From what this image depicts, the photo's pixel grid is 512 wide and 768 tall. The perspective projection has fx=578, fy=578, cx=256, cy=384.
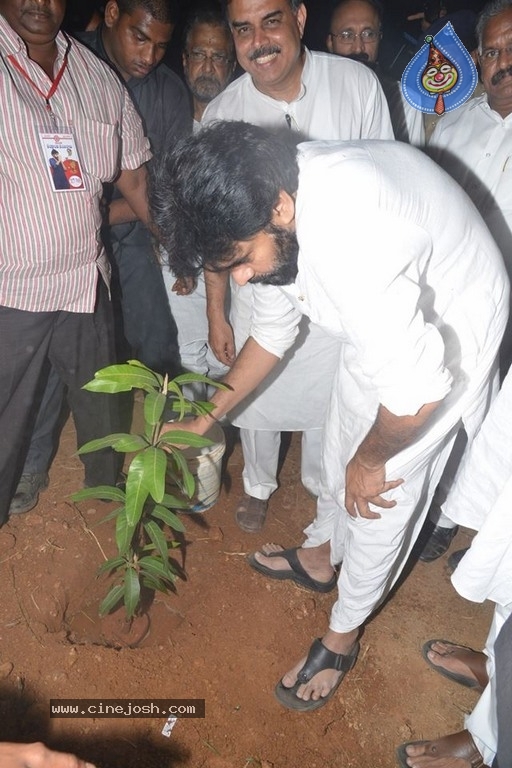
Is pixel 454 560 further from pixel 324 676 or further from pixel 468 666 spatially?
pixel 324 676

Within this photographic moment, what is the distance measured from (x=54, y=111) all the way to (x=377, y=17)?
176 cm

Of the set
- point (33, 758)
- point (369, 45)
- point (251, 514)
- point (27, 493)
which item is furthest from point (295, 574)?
point (369, 45)

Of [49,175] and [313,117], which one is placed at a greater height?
[313,117]

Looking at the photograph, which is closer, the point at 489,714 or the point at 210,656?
the point at 489,714

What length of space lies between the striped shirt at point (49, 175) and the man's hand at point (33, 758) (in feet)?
4.31

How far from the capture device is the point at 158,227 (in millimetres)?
1257

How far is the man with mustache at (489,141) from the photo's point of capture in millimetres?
2219

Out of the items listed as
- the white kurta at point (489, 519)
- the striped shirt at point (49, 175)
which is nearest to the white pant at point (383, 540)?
the white kurta at point (489, 519)

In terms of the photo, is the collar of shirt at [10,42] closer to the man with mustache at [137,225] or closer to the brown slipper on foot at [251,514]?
the man with mustache at [137,225]

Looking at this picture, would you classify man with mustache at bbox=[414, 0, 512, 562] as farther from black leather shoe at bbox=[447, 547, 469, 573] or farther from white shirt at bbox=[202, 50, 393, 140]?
white shirt at bbox=[202, 50, 393, 140]

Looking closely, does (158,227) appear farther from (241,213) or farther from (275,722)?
(275,722)

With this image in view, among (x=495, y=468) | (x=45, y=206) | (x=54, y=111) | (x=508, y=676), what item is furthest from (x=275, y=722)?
(x=54, y=111)

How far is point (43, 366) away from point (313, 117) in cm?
131

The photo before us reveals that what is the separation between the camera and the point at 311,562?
2232mm
